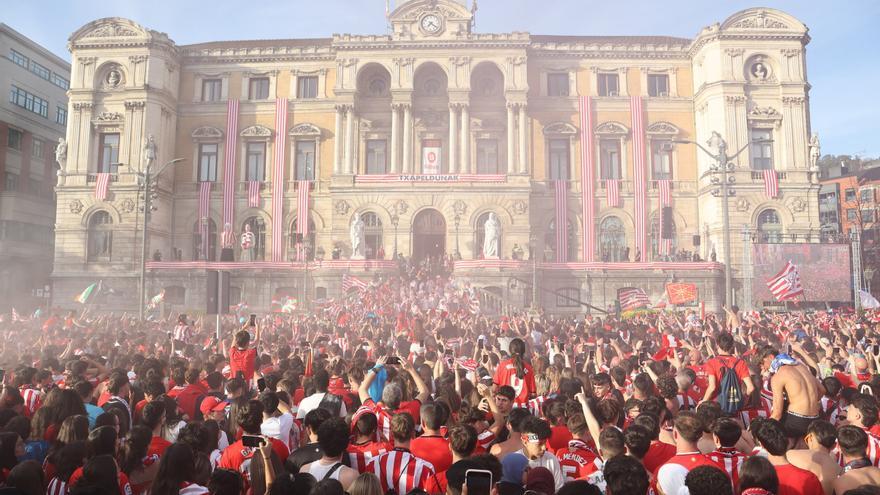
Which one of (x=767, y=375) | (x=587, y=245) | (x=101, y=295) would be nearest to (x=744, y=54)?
(x=587, y=245)

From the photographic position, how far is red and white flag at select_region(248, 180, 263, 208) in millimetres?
47106

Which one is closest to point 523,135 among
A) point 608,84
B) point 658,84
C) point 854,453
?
point 608,84

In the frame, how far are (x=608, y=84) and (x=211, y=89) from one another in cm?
3193

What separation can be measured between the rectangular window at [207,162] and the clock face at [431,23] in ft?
63.0

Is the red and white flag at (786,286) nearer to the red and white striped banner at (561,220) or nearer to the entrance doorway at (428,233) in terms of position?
the red and white striped banner at (561,220)

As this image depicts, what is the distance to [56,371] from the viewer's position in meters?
9.90

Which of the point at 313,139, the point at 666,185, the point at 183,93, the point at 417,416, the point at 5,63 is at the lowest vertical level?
the point at 417,416

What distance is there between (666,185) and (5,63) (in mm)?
Answer: 55316

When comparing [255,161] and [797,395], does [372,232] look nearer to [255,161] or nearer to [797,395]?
[255,161]

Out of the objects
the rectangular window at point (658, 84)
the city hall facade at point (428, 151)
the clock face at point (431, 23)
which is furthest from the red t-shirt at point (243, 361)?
the rectangular window at point (658, 84)

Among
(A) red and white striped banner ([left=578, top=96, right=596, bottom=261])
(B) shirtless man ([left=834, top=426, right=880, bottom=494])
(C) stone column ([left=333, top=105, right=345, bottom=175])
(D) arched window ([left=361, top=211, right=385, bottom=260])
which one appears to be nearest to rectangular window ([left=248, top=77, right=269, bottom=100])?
(C) stone column ([left=333, top=105, right=345, bottom=175])

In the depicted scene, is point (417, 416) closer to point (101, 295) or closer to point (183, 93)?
point (101, 295)

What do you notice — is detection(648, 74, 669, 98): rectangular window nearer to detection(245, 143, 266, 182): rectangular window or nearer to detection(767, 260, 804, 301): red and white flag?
detection(767, 260, 804, 301): red and white flag

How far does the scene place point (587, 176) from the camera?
45.9 metres
